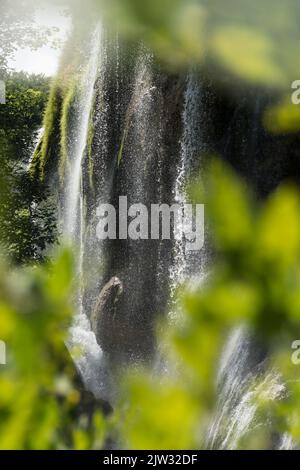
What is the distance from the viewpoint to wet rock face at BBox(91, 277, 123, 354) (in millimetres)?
4543

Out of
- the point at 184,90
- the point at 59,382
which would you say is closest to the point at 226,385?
the point at 184,90

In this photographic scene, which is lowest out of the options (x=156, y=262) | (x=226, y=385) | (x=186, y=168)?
(x=226, y=385)

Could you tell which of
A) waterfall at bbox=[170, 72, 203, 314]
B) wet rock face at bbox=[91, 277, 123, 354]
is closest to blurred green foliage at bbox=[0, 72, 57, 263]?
wet rock face at bbox=[91, 277, 123, 354]

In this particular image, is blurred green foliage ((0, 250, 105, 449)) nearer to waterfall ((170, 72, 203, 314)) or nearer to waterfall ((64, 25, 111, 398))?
waterfall ((170, 72, 203, 314))

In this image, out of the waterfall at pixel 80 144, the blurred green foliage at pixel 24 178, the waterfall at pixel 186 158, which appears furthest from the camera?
the waterfall at pixel 80 144

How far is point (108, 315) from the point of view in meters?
4.56

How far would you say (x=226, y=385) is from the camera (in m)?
3.26

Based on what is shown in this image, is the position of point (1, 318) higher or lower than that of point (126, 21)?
lower

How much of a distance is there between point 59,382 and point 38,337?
0.18 meters

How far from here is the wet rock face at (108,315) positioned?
454cm

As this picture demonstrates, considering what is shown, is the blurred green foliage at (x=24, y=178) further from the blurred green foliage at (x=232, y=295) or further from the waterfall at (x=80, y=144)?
the blurred green foliage at (x=232, y=295)

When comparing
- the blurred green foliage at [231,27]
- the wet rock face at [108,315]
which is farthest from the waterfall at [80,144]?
the blurred green foliage at [231,27]

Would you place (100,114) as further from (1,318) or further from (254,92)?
(1,318)

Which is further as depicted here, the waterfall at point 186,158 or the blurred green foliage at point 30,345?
the waterfall at point 186,158
